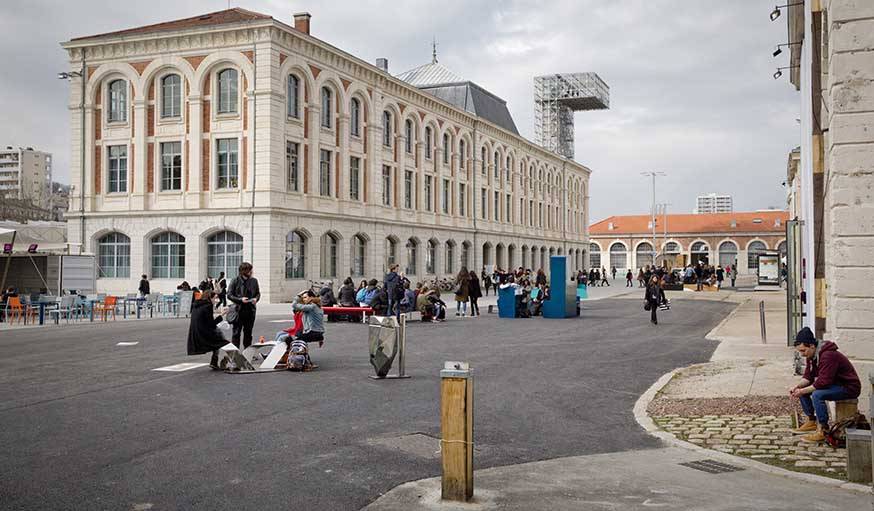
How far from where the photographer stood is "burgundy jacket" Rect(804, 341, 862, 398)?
775 cm

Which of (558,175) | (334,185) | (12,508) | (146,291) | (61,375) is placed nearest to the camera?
(12,508)

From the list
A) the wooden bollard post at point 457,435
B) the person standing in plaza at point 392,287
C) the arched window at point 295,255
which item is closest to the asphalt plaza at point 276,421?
the wooden bollard post at point 457,435

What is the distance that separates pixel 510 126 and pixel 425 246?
80.1ft

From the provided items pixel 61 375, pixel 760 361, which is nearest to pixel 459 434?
pixel 61 375

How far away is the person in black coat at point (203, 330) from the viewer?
1280 centimetres

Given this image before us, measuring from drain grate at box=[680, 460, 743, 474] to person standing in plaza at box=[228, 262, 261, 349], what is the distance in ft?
31.1

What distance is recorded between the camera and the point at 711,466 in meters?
7.05

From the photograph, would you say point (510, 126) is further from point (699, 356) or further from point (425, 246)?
point (699, 356)

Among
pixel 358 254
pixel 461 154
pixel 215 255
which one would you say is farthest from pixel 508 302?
pixel 461 154

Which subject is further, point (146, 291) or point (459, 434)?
point (146, 291)

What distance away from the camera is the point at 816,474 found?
6.73 meters

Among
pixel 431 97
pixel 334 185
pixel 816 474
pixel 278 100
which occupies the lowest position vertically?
pixel 816 474

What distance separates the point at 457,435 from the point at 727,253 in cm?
10860

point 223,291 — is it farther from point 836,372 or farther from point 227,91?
point 836,372
